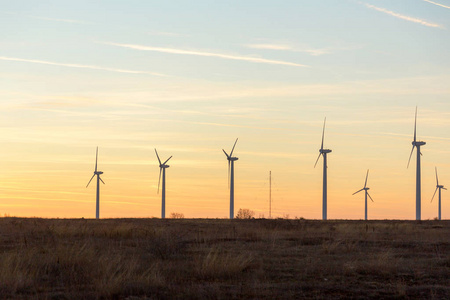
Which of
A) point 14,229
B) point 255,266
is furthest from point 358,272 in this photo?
point 14,229

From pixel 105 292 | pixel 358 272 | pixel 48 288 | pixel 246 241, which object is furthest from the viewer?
pixel 246 241

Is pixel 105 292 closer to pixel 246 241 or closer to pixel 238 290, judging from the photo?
pixel 238 290

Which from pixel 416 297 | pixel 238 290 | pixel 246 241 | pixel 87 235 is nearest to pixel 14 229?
pixel 87 235

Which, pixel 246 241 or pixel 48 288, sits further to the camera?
pixel 246 241

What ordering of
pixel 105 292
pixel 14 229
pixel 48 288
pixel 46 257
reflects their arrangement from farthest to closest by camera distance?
pixel 14 229 → pixel 46 257 → pixel 48 288 → pixel 105 292

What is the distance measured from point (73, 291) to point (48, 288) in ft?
3.46

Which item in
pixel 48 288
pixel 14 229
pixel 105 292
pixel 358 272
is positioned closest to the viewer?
pixel 105 292

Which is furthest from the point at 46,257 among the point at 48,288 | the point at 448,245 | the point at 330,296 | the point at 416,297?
the point at 448,245

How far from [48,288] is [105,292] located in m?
2.24

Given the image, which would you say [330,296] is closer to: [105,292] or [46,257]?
[105,292]

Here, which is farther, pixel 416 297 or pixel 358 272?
pixel 358 272

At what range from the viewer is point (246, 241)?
34.2 metres

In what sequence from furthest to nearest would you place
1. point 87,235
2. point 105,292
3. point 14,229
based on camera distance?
point 14,229 < point 87,235 < point 105,292

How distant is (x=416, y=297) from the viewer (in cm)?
1823
